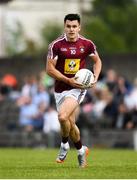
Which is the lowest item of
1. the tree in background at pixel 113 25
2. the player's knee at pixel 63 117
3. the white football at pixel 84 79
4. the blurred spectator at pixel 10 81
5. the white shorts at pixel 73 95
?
the tree in background at pixel 113 25

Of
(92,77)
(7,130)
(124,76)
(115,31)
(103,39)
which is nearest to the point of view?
(92,77)

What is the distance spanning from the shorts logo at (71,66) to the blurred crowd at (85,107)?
12546mm

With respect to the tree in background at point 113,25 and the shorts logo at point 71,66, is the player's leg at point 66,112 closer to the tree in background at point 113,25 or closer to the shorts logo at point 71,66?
the shorts logo at point 71,66

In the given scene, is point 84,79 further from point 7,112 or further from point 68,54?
point 7,112

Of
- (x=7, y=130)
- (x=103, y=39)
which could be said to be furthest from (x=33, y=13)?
(x=7, y=130)

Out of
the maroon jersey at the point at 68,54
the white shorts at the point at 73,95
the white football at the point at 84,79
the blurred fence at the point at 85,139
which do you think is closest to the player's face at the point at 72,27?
the maroon jersey at the point at 68,54

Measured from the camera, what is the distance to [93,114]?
33094mm

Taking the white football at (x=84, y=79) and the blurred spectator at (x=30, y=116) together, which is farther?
the blurred spectator at (x=30, y=116)

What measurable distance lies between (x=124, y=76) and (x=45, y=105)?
4.45 m

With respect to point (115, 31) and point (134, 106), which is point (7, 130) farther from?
point (115, 31)

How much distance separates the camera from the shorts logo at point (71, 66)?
19.7 m

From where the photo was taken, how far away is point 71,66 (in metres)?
19.7

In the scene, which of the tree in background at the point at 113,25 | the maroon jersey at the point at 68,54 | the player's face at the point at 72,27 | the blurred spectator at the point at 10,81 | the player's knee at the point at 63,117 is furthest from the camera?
the tree in background at the point at 113,25

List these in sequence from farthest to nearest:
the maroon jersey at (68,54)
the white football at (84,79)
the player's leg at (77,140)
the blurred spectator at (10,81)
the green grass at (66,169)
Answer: the blurred spectator at (10,81), the player's leg at (77,140), the maroon jersey at (68,54), the white football at (84,79), the green grass at (66,169)
